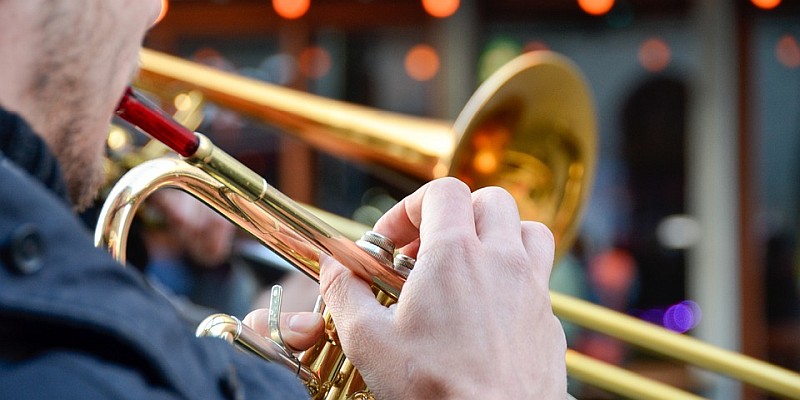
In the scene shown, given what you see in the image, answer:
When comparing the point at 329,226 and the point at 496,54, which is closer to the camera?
the point at 329,226

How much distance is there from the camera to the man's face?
60 cm

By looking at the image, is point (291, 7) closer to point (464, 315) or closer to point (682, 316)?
point (682, 316)

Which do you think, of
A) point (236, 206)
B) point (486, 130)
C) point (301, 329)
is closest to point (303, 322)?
point (301, 329)

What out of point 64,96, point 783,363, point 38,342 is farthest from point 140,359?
point 783,363

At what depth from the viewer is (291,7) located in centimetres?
435

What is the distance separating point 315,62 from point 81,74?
150 inches

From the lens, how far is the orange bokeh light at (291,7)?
4.34m

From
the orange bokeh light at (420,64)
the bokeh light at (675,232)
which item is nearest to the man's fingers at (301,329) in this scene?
the orange bokeh light at (420,64)

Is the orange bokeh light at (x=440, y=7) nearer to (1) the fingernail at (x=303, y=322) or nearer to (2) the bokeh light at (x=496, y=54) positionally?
(2) the bokeh light at (x=496, y=54)

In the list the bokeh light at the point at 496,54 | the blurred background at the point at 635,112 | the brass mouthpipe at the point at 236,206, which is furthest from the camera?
the bokeh light at the point at 496,54

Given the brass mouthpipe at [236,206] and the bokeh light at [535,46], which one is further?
the bokeh light at [535,46]

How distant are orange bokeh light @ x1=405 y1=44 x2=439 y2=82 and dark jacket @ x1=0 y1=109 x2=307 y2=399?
151 inches

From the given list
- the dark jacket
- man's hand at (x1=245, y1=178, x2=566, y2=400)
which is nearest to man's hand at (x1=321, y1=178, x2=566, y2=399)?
man's hand at (x1=245, y1=178, x2=566, y2=400)

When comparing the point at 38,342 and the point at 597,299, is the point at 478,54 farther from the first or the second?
the point at 38,342
